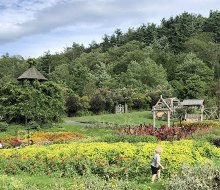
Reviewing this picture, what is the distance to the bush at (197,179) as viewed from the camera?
32.3 ft

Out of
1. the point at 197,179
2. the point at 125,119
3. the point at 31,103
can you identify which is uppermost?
the point at 31,103

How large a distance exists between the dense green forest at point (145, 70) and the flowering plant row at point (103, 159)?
2386 cm

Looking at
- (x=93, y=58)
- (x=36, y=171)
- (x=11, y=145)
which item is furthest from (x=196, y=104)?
(x=93, y=58)

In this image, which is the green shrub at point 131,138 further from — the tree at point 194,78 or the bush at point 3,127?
the tree at point 194,78

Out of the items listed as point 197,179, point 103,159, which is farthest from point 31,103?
point 197,179

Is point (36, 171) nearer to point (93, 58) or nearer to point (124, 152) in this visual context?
point (124, 152)

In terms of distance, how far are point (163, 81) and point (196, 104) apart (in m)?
15.8

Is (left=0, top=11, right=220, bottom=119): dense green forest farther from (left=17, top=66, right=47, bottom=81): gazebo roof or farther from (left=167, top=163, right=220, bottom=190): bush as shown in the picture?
(left=167, top=163, right=220, bottom=190): bush

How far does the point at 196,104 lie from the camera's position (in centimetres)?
4500

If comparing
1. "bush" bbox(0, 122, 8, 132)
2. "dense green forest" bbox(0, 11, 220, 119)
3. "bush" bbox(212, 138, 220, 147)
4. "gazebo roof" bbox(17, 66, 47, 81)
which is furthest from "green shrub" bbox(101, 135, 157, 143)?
"gazebo roof" bbox(17, 66, 47, 81)

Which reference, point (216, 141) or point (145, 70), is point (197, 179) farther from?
point (145, 70)

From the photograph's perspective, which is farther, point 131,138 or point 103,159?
point 131,138

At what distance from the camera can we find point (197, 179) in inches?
390

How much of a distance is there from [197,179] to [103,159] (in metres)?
4.58
